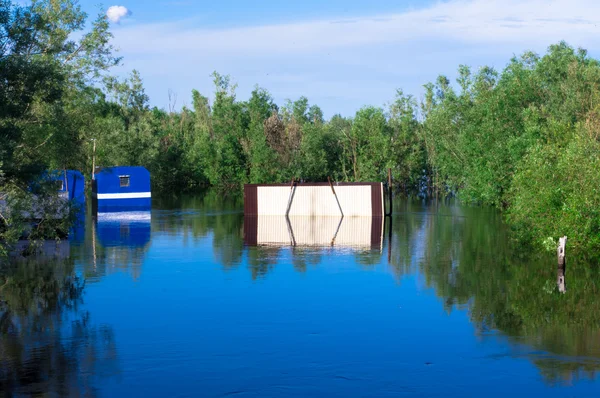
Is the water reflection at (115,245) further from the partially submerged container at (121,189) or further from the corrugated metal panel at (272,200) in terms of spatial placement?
the partially submerged container at (121,189)

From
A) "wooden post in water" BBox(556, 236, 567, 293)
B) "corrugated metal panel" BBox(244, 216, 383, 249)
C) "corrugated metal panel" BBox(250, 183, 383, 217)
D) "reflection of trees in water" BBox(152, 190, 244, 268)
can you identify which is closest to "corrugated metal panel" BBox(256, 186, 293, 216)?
"corrugated metal panel" BBox(250, 183, 383, 217)

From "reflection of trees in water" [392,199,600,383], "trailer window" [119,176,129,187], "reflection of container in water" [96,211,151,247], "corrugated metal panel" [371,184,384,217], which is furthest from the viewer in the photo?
"trailer window" [119,176,129,187]

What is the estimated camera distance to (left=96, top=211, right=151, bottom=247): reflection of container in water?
1260 inches

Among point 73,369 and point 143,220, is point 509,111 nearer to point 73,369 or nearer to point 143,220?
point 143,220

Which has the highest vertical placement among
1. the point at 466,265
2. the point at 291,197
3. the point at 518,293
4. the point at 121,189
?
the point at 121,189

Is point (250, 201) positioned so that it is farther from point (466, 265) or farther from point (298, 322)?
point (298, 322)

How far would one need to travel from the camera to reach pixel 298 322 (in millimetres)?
16625

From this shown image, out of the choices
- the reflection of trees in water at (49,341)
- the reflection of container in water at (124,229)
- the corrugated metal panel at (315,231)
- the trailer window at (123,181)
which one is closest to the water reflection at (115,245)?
the reflection of container in water at (124,229)

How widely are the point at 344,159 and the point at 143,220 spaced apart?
3361 centimetres

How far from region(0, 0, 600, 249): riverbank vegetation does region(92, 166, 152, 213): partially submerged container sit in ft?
9.23

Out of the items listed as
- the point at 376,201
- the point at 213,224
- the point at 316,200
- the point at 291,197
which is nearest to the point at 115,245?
the point at 213,224

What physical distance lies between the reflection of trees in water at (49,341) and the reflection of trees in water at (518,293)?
24.6ft

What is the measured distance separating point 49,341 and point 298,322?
5112 millimetres

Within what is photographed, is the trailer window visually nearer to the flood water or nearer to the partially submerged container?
the partially submerged container
